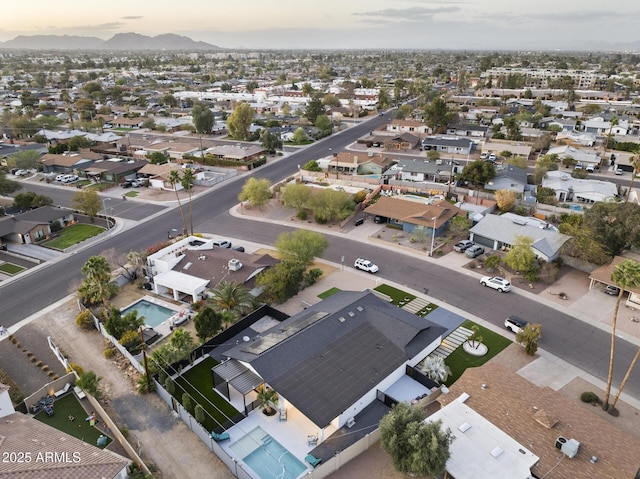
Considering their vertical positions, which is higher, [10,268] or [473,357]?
[10,268]

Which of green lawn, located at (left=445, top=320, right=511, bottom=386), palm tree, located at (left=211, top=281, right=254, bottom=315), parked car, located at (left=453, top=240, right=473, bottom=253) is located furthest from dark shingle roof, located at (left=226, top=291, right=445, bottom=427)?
parked car, located at (left=453, top=240, right=473, bottom=253)

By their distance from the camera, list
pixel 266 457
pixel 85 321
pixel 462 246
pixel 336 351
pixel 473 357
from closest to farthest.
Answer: pixel 266 457 < pixel 336 351 < pixel 473 357 < pixel 85 321 < pixel 462 246

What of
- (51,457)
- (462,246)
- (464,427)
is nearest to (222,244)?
(462,246)

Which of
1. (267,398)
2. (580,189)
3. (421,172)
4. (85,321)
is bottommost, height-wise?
(85,321)

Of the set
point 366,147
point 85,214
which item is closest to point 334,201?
point 85,214

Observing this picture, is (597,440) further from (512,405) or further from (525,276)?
(525,276)

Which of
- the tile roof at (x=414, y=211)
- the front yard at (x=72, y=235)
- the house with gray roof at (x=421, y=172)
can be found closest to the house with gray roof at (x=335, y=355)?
the tile roof at (x=414, y=211)

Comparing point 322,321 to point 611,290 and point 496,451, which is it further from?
point 611,290
